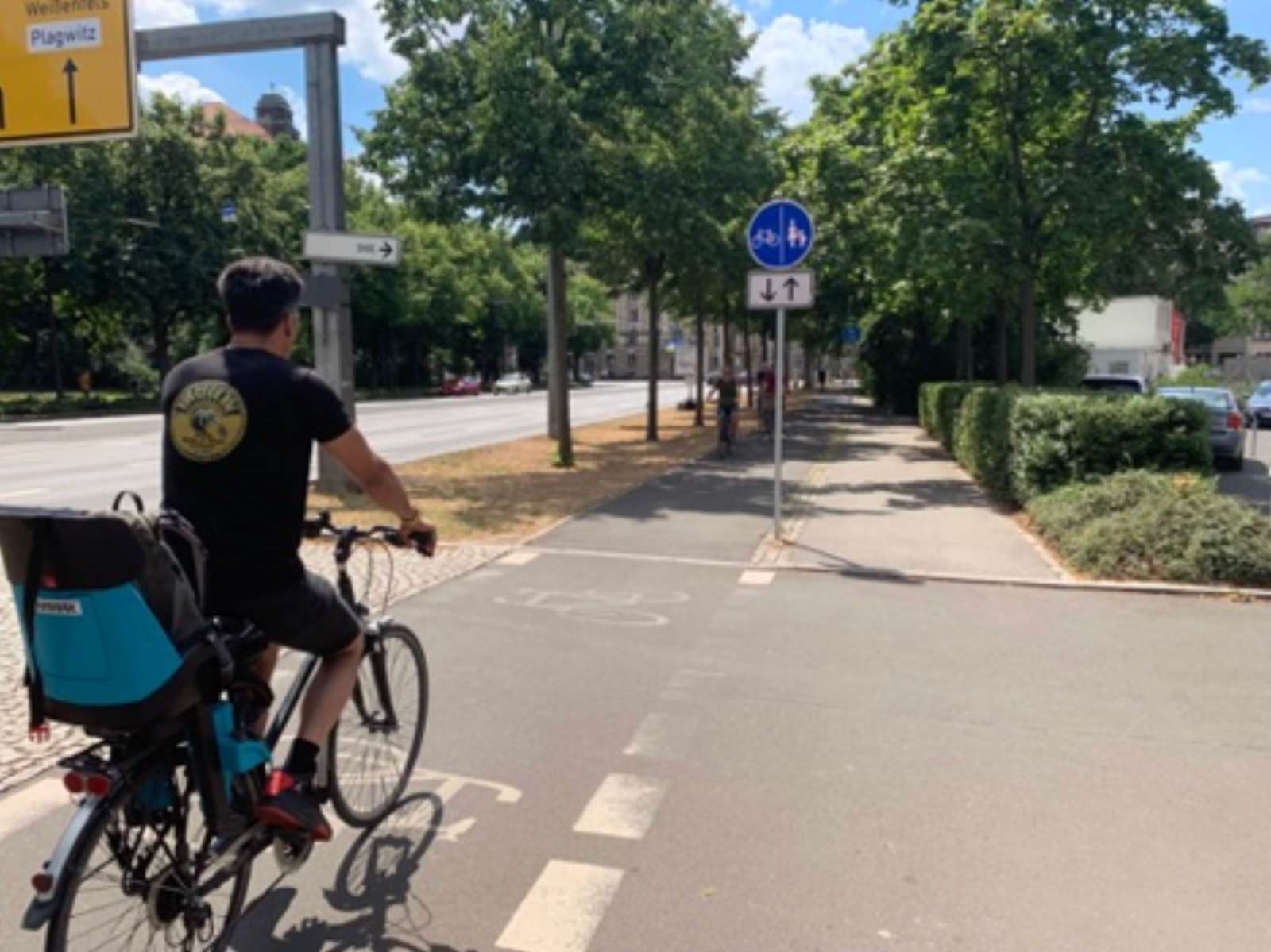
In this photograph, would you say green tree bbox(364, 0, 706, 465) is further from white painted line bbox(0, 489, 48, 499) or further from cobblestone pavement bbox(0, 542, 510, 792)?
cobblestone pavement bbox(0, 542, 510, 792)

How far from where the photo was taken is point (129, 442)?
74.7 feet

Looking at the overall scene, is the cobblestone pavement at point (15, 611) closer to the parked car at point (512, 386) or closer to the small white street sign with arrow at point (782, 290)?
the small white street sign with arrow at point (782, 290)

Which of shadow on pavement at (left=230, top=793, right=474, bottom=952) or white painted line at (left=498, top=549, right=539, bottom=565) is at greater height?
white painted line at (left=498, top=549, right=539, bottom=565)

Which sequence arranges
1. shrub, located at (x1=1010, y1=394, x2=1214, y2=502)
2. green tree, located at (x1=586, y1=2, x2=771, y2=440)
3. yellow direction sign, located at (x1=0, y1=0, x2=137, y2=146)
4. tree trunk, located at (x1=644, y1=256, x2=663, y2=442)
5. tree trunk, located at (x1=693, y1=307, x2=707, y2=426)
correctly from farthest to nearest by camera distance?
tree trunk, located at (x1=693, y1=307, x2=707, y2=426) → tree trunk, located at (x1=644, y1=256, x2=663, y2=442) → green tree, located at (x1=586, y1=2, x2=771, y2=440) → shrub, located at (x1=1010, y1=394, x2=1214, y2=502) → yellow direction sign, located at (x1=0, y1=0, x2=137, y2=146)

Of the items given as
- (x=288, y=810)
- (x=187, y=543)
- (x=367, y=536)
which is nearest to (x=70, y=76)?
(x=367, y=536)

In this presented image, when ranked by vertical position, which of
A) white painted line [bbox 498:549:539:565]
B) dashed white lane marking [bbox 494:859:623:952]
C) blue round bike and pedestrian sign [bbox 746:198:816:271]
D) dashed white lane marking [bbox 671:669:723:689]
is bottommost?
dashed white lane marking [bbox 494:859:623:952]

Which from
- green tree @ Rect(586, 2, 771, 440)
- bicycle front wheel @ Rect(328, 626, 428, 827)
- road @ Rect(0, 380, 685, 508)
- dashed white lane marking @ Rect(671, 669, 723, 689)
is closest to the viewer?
bicycle front wheel @ Rect(328, 626, 428, 827)

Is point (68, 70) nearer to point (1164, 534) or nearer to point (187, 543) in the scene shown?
point (187, 543)

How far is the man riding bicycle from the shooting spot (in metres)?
2.78

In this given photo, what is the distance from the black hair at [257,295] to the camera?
291cm

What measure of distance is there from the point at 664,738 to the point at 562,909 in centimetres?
155

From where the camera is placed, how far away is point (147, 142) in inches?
1606

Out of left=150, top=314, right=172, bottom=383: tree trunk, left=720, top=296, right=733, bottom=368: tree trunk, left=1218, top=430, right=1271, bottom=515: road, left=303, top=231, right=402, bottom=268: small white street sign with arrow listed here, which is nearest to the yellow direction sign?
left=303, top=231, right=402, bottom=268: small white street sign with arrow

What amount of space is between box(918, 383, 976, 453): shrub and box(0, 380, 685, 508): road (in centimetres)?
959
